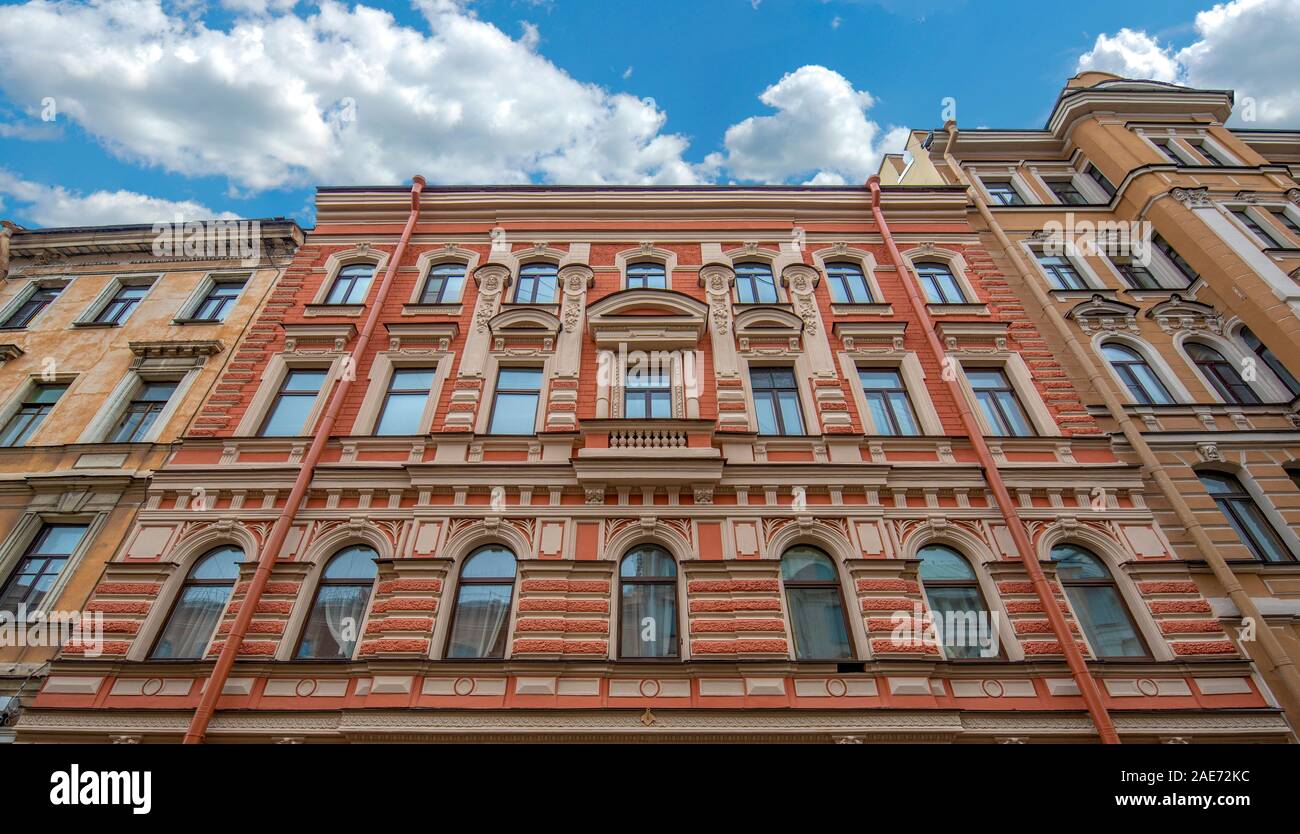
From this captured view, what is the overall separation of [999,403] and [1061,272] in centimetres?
586

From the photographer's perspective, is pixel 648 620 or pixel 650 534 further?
pixel 650 534

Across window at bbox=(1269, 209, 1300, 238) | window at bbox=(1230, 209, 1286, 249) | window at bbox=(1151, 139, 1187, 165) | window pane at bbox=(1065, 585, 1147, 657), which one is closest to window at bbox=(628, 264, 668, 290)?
window pane at bbox=(1065, 585, 1147, 657)

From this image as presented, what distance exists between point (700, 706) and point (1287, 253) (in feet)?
57.4

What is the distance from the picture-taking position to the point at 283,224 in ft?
51.8

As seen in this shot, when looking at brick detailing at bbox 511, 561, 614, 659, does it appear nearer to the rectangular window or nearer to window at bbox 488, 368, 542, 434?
window at bbox 488, 368, 542, 434

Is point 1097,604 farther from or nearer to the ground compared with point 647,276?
nearer to the ground

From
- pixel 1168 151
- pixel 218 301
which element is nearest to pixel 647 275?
pixel 218 301

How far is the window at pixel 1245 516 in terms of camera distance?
422 inches

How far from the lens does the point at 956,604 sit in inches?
375

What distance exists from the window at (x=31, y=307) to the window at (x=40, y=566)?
713cm

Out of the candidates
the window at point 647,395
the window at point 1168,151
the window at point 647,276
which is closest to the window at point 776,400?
the window at point 647,395

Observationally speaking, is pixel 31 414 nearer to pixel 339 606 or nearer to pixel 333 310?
pixel 333 310

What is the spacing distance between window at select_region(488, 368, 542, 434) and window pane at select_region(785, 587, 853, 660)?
562cm
